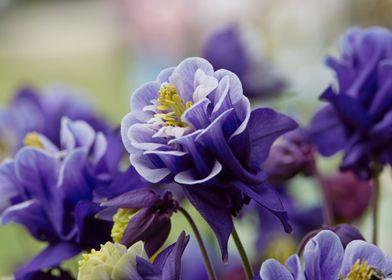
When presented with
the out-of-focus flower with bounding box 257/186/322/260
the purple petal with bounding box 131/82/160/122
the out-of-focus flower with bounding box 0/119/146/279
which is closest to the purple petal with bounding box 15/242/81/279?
the out-of-focus flower with bounding box 0/119/146/279

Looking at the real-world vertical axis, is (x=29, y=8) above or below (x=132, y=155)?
below

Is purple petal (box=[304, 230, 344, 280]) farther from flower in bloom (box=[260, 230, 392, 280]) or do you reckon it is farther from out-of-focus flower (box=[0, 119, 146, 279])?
out-of-focus flower (box=[0, 119, 146, 279])

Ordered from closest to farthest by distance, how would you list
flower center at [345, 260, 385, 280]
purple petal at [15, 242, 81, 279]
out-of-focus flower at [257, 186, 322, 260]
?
flower center at [345, 260, 385, 280], purple petal at [15, 242, 81, 279], out-of-focus flower at [257, 186, 322, 260]

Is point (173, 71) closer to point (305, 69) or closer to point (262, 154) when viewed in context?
point (262, 154)

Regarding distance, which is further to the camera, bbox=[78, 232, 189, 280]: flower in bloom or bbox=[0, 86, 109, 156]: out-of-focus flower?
bbox=[0, 86, 109, 156]: out-of-focus flower

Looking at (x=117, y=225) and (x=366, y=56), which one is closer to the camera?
(x=117, y=225)

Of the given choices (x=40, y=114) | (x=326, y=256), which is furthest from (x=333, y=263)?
(x=40, y=114)

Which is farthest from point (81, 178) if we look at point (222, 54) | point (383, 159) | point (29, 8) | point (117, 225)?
point (29, 8)
